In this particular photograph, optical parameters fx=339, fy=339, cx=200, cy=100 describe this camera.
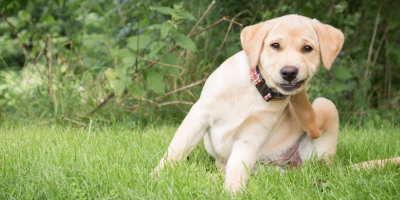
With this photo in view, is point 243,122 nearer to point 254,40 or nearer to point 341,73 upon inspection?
point 254,40

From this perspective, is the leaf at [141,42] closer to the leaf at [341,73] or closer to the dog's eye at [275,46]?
the dog's eye at [275,46]

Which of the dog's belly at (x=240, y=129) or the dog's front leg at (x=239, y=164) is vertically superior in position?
the dog's belly at (x=240, y=129)

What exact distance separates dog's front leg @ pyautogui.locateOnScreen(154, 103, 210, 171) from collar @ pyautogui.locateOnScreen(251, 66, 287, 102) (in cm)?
37

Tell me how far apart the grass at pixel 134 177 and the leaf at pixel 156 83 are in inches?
32.5

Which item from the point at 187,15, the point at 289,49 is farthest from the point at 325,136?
the point at 187,15

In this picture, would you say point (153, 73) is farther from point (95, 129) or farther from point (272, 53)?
point (272, 53)

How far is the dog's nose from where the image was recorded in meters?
1.90

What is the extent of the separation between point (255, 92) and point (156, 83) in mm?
1466

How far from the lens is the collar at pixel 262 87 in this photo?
2.17m

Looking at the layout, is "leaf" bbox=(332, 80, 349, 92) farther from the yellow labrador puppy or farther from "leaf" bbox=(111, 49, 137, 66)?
"leaf" bbox=(111, 49, 137, 66)

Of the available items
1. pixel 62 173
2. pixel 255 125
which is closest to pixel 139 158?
pixel 62 173

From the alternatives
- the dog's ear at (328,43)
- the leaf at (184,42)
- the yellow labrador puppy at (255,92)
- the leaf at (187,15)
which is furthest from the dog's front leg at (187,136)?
the leaf at (187,15)

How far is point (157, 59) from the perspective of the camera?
3557mm

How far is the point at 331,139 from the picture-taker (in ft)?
8.52
